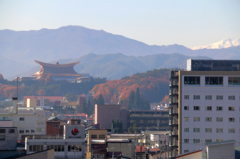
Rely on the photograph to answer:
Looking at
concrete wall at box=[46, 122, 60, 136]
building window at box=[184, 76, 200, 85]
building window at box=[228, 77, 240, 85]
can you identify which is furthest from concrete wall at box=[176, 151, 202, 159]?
concrete wall at box=[46, 122, 60, 136]

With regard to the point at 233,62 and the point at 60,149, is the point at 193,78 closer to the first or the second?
the point at 233,62

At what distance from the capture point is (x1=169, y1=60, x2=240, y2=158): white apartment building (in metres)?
58.0

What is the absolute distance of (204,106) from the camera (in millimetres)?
59531

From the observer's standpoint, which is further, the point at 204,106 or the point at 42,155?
the point at 204,106

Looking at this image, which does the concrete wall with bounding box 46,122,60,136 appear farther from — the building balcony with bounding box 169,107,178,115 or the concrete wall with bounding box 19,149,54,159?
the concrete wall with bounding box 19,149,54,159

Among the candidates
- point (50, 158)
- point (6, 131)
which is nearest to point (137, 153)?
point (6, 131)

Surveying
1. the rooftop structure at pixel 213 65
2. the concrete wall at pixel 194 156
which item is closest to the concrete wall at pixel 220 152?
the concrete wall at pixel 194 156

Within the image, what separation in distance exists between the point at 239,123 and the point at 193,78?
738 cm

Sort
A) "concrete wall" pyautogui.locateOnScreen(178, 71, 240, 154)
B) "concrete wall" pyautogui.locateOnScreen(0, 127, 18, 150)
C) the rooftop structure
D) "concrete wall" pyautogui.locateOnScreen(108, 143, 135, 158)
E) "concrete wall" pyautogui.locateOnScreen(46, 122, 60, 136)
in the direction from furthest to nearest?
"concrete wall" pyautogui.locateOnScreen(46, 122, 60, 136), the rooftop structure, "concrete wall" pyautogui.locateOnScreen(178, 71, 240, 154), "concrete wall" pyautogui.locateOnScreen(108, 143, 135, 158), "concrete wall" pyautogui.locateOnScreen(0, 127, 18, 150)

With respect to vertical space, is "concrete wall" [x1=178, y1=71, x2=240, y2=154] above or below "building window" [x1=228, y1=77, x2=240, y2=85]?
below

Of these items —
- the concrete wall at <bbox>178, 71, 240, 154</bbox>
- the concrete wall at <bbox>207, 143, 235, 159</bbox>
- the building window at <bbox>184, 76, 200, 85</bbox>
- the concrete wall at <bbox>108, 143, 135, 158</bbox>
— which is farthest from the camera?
the building window at <bbox>184, 76, 200, 85</bbox>

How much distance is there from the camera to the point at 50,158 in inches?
1304

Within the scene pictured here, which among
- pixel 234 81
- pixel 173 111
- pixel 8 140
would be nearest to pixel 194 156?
pixel 8 140

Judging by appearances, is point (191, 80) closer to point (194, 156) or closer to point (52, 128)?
point (194, 156)
